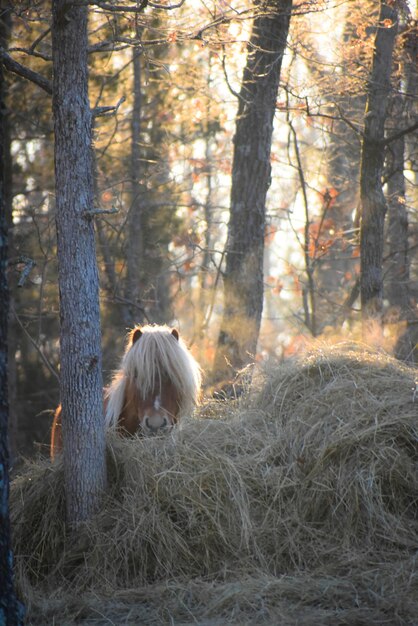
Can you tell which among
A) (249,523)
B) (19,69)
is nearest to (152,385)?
(249,523)

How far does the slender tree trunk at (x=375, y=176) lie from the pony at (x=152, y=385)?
3132 millimetres

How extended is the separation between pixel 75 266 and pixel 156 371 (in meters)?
1.43

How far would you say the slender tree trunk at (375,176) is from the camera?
840 cm

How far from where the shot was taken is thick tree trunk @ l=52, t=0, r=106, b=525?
465 cm

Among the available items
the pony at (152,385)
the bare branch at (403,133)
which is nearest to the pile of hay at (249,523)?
the pony at (152,385)

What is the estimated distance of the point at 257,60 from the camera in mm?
8109

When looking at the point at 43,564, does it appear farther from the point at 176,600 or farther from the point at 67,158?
the point at 67,158

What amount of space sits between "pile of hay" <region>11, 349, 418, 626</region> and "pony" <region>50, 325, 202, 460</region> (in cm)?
47

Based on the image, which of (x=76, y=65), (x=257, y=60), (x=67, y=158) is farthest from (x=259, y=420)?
(x=257, y=60)

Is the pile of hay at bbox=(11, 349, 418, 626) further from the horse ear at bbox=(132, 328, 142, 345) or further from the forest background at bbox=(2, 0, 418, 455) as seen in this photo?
the forest background at bbox=(2, 0, 418, 455)

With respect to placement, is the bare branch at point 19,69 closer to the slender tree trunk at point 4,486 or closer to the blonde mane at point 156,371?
the slender tree trunk at point 4,486

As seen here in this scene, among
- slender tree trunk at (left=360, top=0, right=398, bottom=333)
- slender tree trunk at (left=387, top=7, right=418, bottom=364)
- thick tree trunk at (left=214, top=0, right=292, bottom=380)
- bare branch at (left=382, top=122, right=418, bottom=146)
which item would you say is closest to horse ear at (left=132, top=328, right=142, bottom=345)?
thick tree trunk at (left=214, top=0, right=292, bottom=380)

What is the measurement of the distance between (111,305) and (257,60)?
5.80 metres

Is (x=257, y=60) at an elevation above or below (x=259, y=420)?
above
